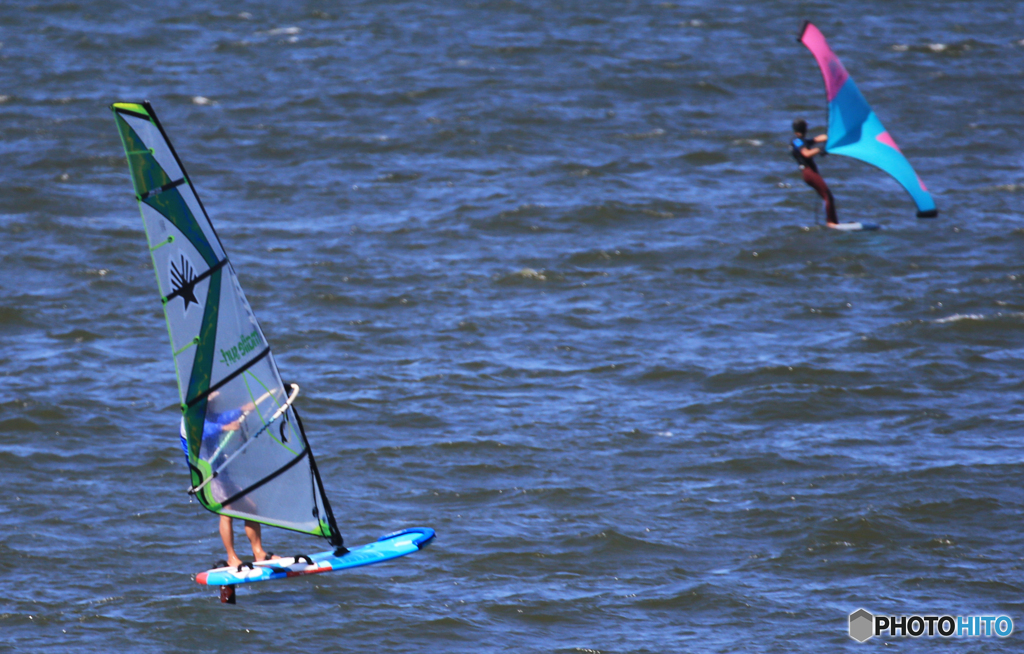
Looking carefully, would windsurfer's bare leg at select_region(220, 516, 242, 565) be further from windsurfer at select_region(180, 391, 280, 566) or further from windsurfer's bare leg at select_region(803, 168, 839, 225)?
windsurfer's bare leg at select_region(803, 168, 839, 225)

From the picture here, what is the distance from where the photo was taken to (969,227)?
2058cm

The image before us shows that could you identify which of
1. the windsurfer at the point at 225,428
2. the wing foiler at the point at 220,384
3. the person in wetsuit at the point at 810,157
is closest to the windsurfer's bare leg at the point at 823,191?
the person in wetsuit at the point at 810,157

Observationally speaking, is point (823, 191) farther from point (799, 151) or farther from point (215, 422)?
point (215, 422)

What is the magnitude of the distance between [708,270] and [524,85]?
10408 millimetres

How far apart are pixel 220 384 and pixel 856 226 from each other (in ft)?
44.4

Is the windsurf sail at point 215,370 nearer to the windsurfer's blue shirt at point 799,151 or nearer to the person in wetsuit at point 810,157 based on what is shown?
the person in wetsuit at point 810,157

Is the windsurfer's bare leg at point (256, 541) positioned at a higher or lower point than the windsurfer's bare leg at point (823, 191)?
lower

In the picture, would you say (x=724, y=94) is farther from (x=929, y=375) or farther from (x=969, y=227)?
(x=929, y=375)

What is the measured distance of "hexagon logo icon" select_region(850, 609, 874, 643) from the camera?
413 inches

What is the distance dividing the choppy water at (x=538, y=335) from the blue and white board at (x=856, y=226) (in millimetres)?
241

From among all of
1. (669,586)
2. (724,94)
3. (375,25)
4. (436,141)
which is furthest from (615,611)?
(375,25)

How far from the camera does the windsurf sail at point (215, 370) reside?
8711mm

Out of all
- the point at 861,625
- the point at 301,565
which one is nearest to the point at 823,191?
the point at 861,625

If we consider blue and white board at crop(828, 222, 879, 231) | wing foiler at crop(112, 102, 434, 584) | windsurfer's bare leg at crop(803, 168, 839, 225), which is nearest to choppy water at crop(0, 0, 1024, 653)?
blue and white board at crop(828, 222, 879, 231)
